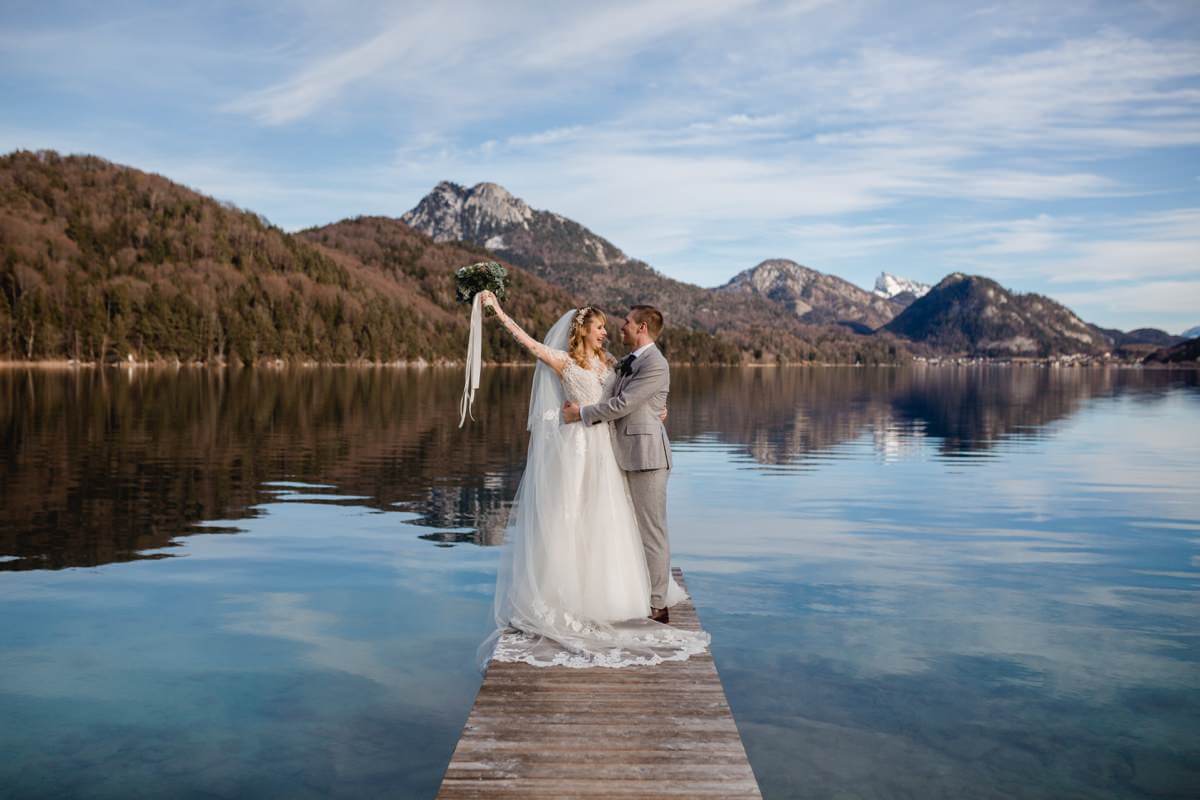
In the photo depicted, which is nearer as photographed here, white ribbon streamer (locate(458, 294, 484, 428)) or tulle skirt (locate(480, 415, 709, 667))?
tulle skirt (locate(480, 415, 709, 667))

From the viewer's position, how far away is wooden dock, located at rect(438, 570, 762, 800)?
628 cm

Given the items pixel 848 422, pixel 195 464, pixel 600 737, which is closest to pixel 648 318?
pixel 600 737

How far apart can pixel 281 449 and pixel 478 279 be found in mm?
26521

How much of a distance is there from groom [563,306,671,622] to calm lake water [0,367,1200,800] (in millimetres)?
2152

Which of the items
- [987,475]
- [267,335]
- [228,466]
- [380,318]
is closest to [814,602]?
[987,475]

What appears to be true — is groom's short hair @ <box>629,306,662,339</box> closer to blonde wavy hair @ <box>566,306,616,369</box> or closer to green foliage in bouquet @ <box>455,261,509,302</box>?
blonde wavy hair @ <box>566,306,616,369</box>

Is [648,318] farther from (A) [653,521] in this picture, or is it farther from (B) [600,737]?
(B) [600,737]

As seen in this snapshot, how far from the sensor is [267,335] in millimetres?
166625

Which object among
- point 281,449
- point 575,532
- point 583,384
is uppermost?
point 583,384

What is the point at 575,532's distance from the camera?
388 inches

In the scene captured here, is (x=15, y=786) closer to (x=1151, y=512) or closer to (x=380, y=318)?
(x=1151, y=512)

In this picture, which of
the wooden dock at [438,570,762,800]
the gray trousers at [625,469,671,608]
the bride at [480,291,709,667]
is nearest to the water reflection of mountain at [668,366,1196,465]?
the gray trousers at [625,469,671,608]

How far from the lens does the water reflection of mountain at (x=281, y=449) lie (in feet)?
66.0

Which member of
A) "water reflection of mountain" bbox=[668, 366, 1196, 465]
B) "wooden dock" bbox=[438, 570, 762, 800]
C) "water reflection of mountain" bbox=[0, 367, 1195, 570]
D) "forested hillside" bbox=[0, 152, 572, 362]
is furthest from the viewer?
"forested hillside" bbox=[0, 152, 572, 362]
